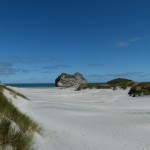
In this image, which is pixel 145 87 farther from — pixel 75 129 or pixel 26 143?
pixel 26 143

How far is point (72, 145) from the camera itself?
8445mm

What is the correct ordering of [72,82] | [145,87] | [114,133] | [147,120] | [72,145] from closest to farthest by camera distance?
[72,145]
[114,133]
[147,120]
[145,87]
[72,82]

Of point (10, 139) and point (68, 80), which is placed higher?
point (68, 80)

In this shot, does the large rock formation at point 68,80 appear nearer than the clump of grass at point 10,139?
No

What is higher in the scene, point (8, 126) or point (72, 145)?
point (8, 126)

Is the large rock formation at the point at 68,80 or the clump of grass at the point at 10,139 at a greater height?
the large rock formation at the point at 68,80

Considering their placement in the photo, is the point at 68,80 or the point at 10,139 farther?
the point at 68,80

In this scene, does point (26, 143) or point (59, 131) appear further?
point (59, 131)

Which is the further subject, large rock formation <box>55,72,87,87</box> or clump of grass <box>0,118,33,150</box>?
large rock formation <box>55,72,87,87</box>

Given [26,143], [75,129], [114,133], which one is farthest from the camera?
[75,129]

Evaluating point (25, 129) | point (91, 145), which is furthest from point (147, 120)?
point (25, 129)

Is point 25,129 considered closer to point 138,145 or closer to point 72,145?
point 72,145

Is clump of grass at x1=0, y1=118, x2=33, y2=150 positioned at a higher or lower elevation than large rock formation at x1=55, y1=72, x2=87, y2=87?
lower

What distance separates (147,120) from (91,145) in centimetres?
423
